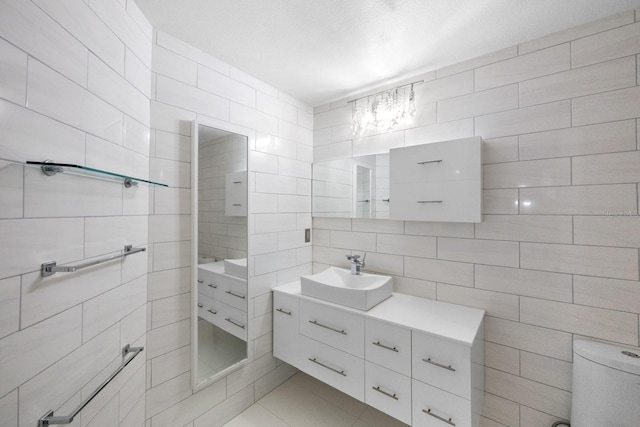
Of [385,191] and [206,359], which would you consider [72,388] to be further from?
[385,191]

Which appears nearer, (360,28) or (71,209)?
(71,209)

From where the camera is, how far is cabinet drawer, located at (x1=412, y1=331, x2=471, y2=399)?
4.25ft

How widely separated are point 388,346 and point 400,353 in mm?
73

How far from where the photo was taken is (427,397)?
1.40 m

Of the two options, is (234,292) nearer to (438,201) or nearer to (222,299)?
(222,299)

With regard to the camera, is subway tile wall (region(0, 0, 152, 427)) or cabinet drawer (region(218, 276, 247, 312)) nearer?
subway tile wall (region(0, 0, 152, 427))

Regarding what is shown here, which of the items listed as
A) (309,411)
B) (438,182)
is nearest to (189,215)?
(438,182)

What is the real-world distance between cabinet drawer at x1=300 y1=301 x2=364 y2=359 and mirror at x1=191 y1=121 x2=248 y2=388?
46cm

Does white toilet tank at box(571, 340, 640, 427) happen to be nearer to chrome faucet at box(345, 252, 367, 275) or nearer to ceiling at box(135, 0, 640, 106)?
chrome faucet at box(345, 252, 367, 275)

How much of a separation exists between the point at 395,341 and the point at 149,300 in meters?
1.40

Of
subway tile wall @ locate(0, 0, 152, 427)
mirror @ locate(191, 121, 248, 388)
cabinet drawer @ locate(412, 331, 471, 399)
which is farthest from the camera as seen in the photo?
mirror @ locate(191, 121, 248, 388)

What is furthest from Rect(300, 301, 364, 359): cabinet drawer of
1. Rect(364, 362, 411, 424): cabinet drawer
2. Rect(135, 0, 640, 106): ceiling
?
Rect(135, 0, 640, 106): ceiling

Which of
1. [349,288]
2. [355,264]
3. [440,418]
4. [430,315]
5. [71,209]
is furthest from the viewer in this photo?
[355,264]

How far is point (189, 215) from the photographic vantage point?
1615 millimetres
